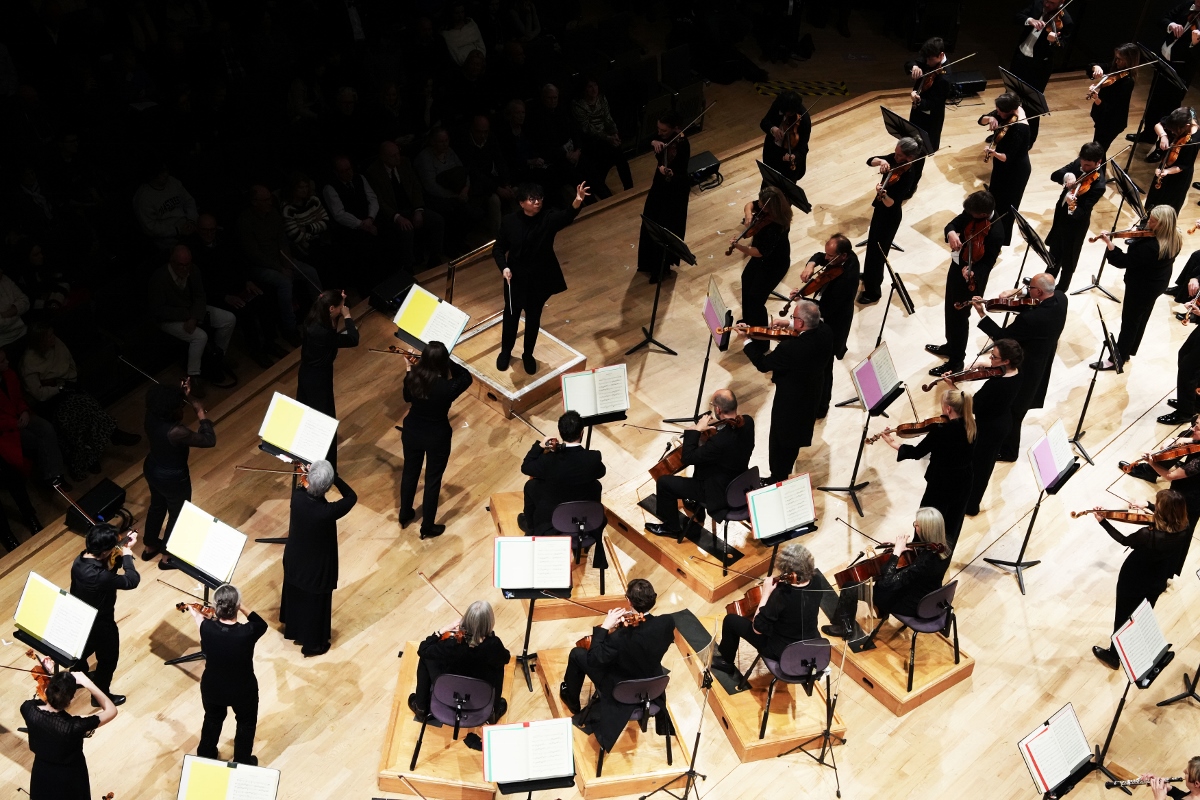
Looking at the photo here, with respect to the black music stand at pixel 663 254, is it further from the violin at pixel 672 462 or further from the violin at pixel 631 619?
the violin at pixel 631 619

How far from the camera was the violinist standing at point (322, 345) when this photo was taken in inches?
286

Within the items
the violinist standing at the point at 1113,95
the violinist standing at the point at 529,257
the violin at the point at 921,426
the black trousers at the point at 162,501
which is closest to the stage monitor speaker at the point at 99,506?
the black trousers at the point at 162,501

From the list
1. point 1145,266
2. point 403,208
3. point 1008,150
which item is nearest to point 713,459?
point 1145,266

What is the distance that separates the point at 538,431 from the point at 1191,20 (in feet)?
23.3

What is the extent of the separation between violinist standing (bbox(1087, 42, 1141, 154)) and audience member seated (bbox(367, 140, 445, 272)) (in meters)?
5.49

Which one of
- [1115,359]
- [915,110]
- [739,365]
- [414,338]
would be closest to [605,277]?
[739,365]

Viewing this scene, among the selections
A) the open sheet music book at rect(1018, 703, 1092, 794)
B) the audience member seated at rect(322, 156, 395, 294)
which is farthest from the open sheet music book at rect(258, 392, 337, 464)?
the open sheet music book at rect(1018, 703, 1092, 794)

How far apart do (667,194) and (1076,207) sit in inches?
120

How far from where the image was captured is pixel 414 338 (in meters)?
7.83

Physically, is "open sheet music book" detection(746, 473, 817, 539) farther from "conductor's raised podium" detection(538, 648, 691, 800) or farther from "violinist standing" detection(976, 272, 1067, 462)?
"violinist standing" detection(976, 272, 1067, 462)

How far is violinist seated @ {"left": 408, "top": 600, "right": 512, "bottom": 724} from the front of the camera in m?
5.78

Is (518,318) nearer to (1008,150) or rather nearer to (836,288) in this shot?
(836,288)

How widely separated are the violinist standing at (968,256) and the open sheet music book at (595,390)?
239 cm

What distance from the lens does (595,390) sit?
714 cm
